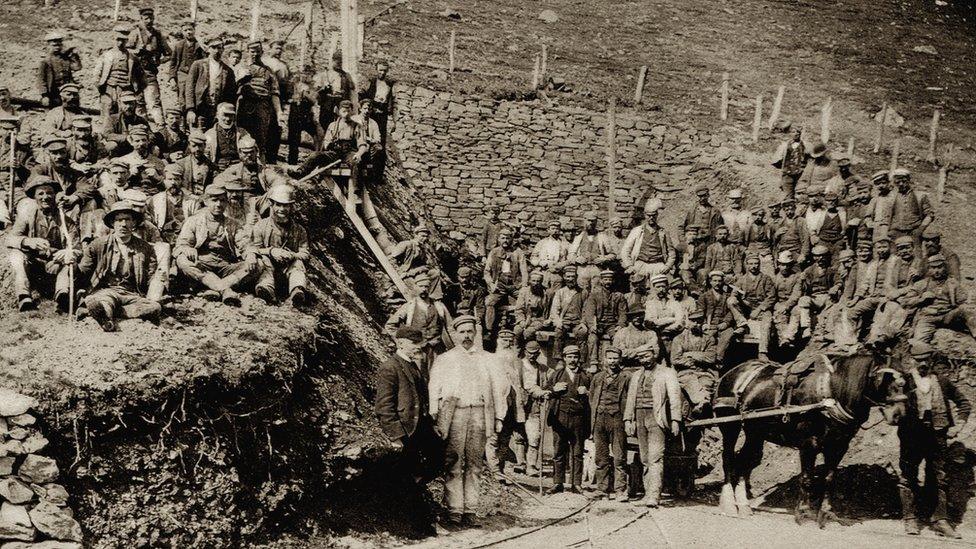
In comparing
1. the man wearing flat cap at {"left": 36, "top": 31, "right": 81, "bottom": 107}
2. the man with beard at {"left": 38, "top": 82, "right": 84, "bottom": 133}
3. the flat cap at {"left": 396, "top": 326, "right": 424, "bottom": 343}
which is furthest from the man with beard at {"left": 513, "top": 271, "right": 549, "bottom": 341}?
the man wearing flat cap at {"left": 36, "top": 31, "right": 81, "bottom": 107}

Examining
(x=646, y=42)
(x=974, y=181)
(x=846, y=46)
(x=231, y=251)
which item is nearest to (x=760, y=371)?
(x=231, y=251)

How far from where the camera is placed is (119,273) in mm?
10219

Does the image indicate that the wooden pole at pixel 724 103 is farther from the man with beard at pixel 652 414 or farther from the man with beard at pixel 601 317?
the man with beard at pixel 652 414

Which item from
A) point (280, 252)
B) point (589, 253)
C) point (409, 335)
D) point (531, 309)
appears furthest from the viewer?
point (589, 253)

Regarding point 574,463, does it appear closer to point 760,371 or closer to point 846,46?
point 760,371

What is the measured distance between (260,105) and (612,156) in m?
9.92

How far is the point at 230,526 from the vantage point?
934cm

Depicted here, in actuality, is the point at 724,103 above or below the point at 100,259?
above

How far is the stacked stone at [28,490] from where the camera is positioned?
26.7ft

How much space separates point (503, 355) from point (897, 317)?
524 centimetres

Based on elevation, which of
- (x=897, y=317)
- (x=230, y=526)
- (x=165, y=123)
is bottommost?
(x=230, y=526)

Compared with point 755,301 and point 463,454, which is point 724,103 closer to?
point 755,301

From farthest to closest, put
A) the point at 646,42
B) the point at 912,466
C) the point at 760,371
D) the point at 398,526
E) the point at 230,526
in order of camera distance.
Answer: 1. the point at 646,42
2. the point at 760,371
3. the point at 912,466
4. the point at 398,526
5. the point at 230,526

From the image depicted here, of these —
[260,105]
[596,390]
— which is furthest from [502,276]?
[260,105]
